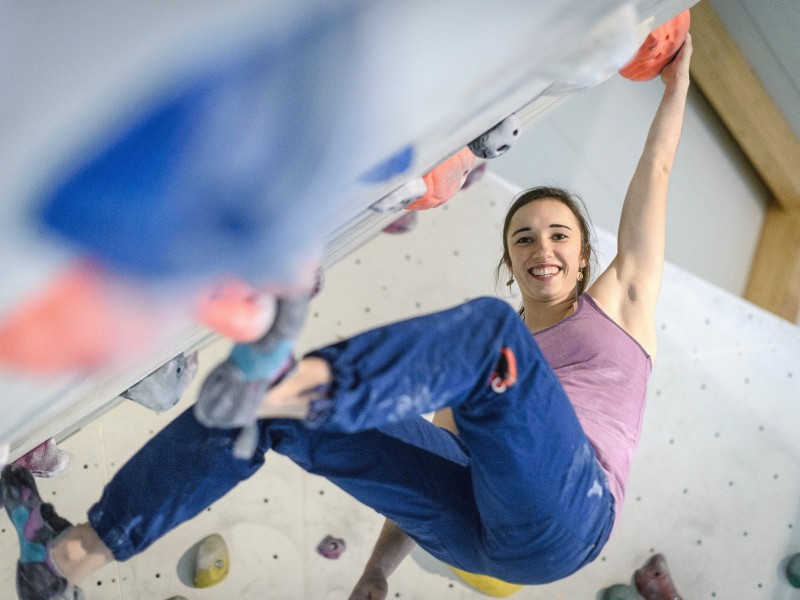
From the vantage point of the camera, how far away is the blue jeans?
850 mm

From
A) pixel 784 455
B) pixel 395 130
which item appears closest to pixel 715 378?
pixel 784 455

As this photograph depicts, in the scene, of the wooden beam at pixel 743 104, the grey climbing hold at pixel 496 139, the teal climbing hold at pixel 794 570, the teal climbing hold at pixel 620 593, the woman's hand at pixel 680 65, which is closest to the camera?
the grey climbing hold at pixel 496 139

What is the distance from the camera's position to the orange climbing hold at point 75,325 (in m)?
0.55

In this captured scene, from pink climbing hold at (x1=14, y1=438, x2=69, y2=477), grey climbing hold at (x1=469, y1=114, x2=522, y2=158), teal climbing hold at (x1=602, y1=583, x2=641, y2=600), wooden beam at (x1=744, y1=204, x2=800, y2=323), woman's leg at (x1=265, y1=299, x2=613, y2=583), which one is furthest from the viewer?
wooden beam at (x1=744, y1=204, x2=800, y2=323)

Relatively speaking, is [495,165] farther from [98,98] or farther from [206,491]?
[98,98]

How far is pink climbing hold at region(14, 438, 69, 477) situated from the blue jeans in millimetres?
279

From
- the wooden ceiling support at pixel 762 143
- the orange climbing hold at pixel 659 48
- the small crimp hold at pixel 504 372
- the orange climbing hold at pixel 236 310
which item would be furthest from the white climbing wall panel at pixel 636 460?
the orange climbing hold at pixel 236 310

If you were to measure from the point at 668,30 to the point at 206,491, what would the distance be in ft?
3.06

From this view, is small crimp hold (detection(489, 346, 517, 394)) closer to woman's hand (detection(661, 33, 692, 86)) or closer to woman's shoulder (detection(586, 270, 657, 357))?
woman's shoulder (detection(586, 270, 657, 357))

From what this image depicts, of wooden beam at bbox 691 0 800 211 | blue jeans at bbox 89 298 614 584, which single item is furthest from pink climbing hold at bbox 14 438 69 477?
wooden beam at bbox 691 0 800 211

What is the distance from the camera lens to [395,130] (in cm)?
62

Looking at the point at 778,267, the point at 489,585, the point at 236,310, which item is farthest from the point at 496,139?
the point at 778,267

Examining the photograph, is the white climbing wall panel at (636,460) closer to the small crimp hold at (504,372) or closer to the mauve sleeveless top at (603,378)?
the mauve sleeveless top at (603,378)

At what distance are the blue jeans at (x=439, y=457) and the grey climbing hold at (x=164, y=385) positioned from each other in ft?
0.55
